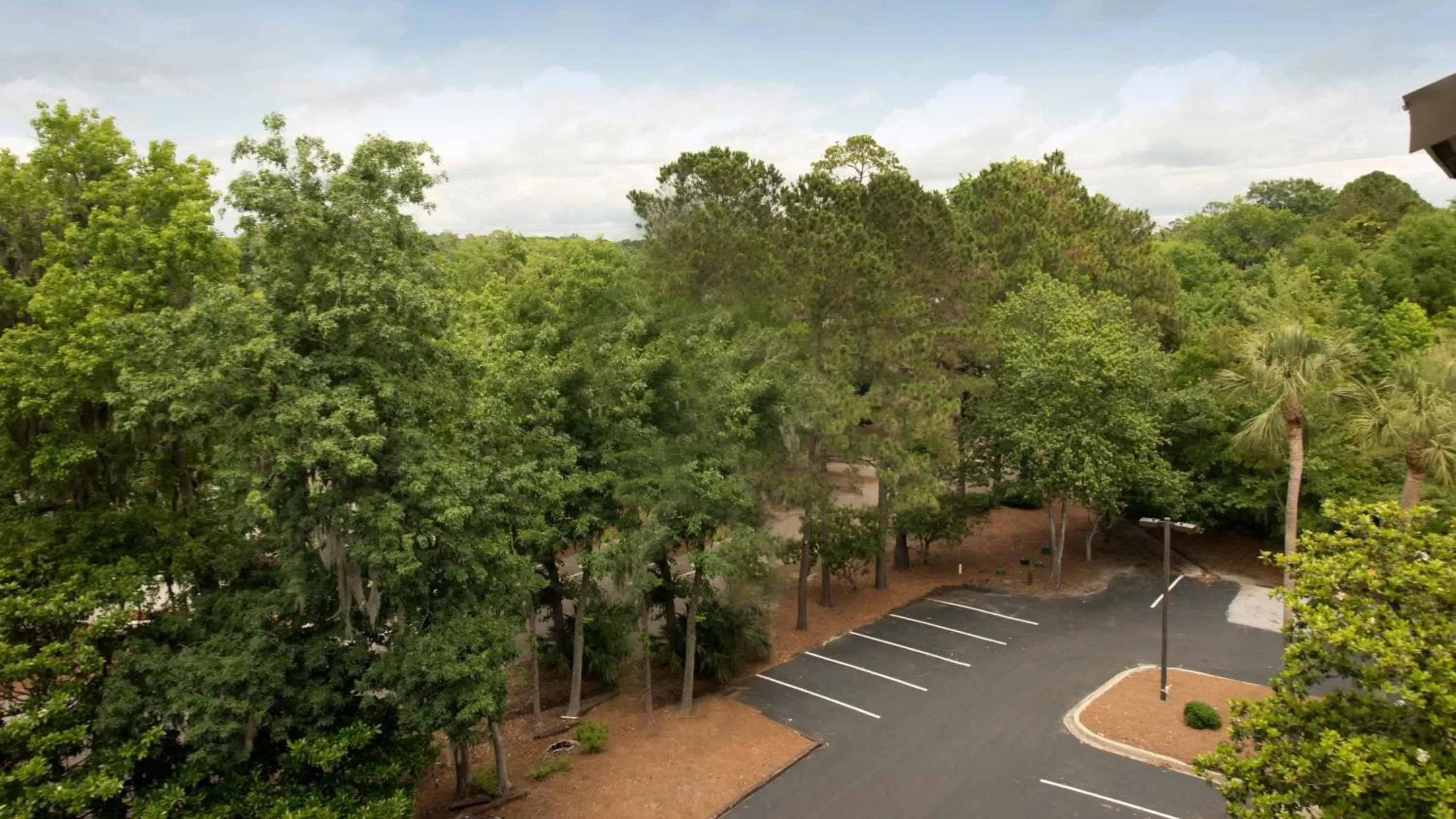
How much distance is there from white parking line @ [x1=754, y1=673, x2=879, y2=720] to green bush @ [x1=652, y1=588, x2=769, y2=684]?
2.55 feet

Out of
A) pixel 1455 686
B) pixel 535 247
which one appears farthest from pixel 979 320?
pixel 535 247

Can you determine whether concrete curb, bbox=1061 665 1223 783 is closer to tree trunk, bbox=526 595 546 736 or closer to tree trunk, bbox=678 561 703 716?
tree trunk, bbox=678 561 703 716

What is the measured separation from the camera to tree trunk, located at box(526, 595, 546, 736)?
17375mm

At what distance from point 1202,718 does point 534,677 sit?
46.7 feet

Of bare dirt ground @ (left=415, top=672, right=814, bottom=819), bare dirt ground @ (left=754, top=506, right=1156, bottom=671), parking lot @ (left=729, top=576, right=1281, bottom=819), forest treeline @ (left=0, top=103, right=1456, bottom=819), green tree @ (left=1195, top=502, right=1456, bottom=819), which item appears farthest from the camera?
bare dirt ground @ (left=754, top=506, right=1156, bottom=671)

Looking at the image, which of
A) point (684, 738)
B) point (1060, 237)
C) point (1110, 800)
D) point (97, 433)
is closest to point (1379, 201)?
point (1060, 237)

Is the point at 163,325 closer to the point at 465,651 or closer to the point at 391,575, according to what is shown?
the point at 391,575

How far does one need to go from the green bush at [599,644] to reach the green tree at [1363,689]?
13.7 metres

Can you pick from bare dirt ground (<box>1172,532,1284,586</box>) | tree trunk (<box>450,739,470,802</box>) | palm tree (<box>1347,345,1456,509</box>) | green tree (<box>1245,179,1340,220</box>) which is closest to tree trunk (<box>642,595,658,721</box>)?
tree trunk (<box>450,739,470,802</box>)

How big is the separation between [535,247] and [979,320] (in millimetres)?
37693

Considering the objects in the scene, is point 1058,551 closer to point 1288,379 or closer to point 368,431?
point 1288,379

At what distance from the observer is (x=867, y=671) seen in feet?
65.7

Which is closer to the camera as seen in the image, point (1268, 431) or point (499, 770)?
point (499, 770)

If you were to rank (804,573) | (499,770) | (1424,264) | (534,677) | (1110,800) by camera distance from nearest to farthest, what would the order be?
1. (1110,800)
2. (499,770)
3. (534,677)
4. (804,573)
5. (1424,264)
